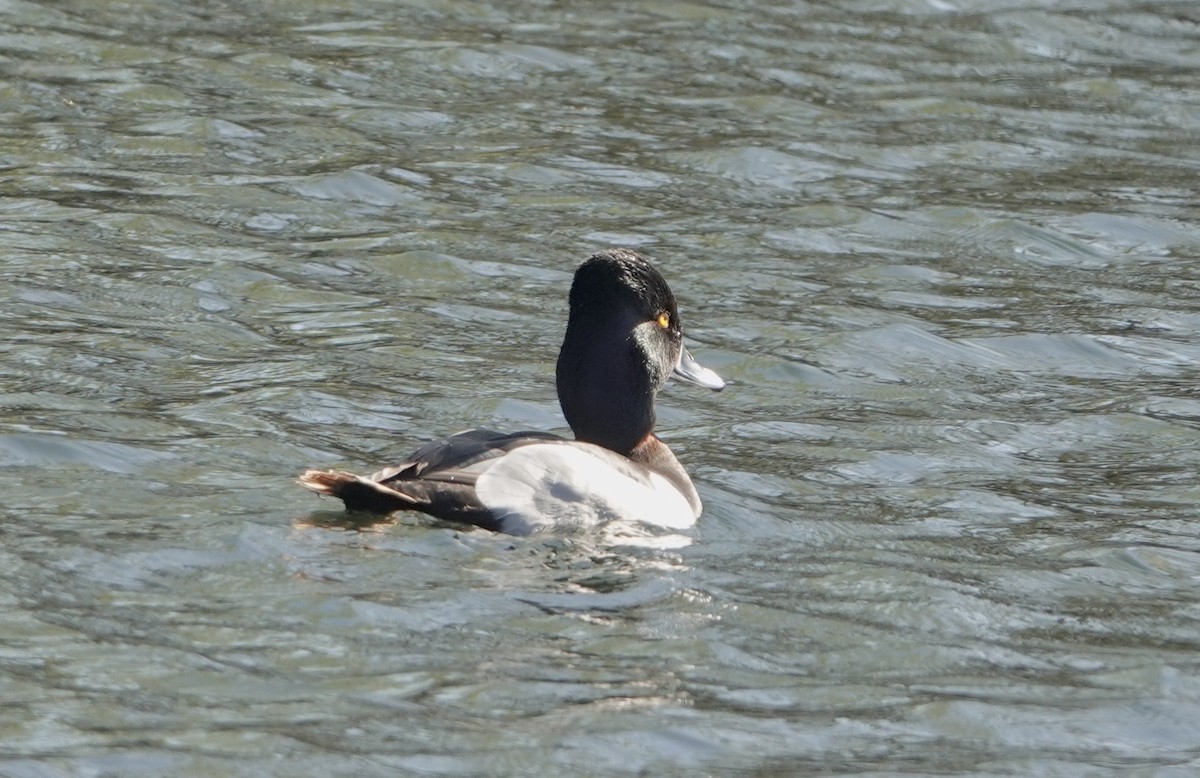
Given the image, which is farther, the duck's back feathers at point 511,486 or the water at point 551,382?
the duck's back feathers at point 511,486

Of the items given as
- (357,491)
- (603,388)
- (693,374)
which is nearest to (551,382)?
(693,374)

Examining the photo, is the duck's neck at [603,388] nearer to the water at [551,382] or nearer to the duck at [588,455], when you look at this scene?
the duck at [588,455]

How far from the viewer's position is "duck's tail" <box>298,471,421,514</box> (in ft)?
21.6

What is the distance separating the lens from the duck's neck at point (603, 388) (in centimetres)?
744

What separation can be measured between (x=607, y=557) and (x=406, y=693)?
1473mm

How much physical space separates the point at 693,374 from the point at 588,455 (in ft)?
3.48

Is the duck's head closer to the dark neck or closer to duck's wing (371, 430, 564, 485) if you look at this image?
the dark neck

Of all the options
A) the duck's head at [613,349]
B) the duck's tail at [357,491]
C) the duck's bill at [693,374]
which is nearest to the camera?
the duck's tail at [357,491]

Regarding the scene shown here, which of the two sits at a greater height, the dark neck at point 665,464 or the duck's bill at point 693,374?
the duck's bill at point 693,374

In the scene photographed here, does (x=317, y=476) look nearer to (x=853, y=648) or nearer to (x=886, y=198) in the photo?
(x=853, y=648)

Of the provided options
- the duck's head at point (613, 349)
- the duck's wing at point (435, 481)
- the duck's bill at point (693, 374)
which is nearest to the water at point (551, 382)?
the duck's wing at point (435, 481)

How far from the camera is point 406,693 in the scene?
5.37 m

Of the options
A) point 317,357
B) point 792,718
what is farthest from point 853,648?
point 317,357

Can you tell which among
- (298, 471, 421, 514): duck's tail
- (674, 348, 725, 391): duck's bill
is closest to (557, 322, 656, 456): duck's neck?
(674, 348, 725, 391): duck's bill
